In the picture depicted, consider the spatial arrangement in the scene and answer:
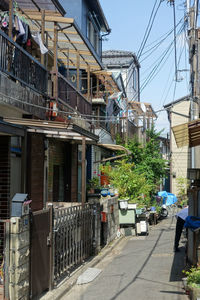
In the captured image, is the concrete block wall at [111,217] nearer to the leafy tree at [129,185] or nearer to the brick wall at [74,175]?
the leafy tree at [129,185]

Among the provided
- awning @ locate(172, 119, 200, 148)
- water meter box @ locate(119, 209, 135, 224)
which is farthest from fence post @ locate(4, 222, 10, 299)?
water meter box @ locate(119, 209, 135, 224)

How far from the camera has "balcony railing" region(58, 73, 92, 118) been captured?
1363 cm

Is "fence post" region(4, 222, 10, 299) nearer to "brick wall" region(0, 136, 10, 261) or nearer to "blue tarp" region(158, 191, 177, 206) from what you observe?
"brick wall" region(0, 136, 10, 261)

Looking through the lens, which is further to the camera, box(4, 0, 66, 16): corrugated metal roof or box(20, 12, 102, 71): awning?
box(20, 12, 102, 71): awning

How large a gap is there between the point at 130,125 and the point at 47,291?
24618 mm

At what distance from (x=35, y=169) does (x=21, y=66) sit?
119 inches

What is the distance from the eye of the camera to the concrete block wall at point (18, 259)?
6.61 m

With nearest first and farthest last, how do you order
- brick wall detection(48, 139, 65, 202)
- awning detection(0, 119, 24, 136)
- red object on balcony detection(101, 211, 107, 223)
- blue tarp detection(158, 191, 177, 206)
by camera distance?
awning detection(0, 119, 24, 136), red object on balcony detection(101, 211, 107, 223), brick wall detection(48, 139, 65, 202), blue tarp detection(158, 191, 177, 206)

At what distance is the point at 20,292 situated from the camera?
6.75 metres

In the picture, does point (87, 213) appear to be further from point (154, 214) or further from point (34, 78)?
point (154, 214)

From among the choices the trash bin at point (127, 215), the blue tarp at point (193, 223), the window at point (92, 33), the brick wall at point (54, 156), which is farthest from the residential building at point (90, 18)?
the blue tarp at point (193, 223)

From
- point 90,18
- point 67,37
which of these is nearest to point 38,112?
point 67,37

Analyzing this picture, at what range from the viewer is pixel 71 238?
1006 cm

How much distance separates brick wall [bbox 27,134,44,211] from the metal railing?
1483mm
